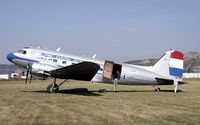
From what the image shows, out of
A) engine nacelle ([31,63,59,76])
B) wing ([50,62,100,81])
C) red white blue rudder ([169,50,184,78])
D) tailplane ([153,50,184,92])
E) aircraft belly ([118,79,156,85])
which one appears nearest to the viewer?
wing ([50,62,100,81])

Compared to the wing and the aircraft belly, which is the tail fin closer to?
the aircraft belly

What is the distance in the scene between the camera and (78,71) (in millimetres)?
17562

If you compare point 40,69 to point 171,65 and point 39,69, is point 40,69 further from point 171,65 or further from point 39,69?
point 171,65

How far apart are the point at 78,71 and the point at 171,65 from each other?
30.4 ft

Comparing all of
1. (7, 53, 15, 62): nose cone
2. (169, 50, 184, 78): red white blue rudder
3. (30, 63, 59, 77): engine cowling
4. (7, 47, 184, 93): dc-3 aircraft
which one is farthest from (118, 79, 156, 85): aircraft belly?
(7, 53, 15, 62): nose cone

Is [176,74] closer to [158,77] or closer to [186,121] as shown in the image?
[158,77]

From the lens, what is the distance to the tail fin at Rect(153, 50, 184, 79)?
20766 mm

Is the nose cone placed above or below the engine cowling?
above

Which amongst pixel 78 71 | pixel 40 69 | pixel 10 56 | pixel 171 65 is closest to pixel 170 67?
pixel 171 65

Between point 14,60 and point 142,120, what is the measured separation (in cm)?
1454

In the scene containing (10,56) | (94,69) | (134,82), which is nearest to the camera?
(94,69)

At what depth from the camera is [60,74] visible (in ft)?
58.0

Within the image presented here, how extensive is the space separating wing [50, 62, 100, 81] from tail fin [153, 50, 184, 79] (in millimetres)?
6958

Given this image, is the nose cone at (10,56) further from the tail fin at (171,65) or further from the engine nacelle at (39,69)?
the tail fin at (171,65)
